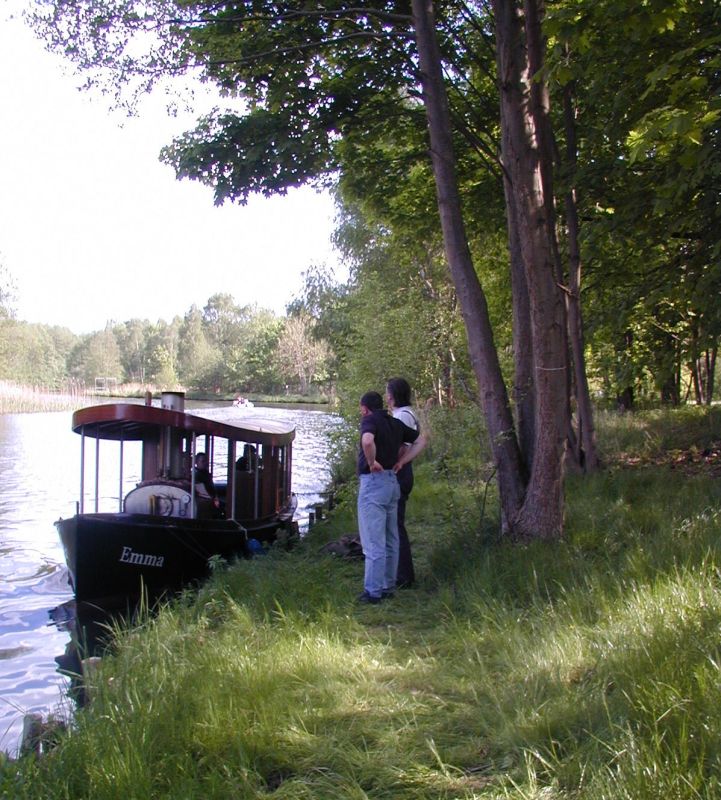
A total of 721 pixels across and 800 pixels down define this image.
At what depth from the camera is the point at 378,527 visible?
7277mm

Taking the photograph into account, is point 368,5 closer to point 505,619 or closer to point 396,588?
point 396,588

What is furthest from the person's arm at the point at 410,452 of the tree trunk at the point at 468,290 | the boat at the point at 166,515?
the boat at the point at 166,515

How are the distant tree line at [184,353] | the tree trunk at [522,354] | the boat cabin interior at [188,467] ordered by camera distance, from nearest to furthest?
the tree trunk at [522,354] < the boat cabin interior at [188,467] < the distant tree line at [184,353]

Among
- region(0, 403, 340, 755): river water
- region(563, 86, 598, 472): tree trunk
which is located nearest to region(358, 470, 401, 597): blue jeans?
region(0, 403, 340, 755): river water

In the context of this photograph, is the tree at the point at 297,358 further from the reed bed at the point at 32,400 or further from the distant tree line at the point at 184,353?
the reed bed at the point at 32,400

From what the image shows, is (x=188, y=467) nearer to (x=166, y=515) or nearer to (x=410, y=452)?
(x=166, y=515)

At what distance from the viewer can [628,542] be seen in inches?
294

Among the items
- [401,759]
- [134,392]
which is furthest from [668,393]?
[134,392]

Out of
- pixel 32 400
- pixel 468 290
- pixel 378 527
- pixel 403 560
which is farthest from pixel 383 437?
pixel 32 400

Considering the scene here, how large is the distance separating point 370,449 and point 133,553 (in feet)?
17.1

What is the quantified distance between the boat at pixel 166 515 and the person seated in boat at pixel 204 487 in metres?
0.02

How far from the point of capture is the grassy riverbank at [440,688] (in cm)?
349

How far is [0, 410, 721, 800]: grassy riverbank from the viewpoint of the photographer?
137 inches

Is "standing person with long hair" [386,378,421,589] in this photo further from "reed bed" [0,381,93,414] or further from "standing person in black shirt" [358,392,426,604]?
"reed bed" [0,381,93,414]
